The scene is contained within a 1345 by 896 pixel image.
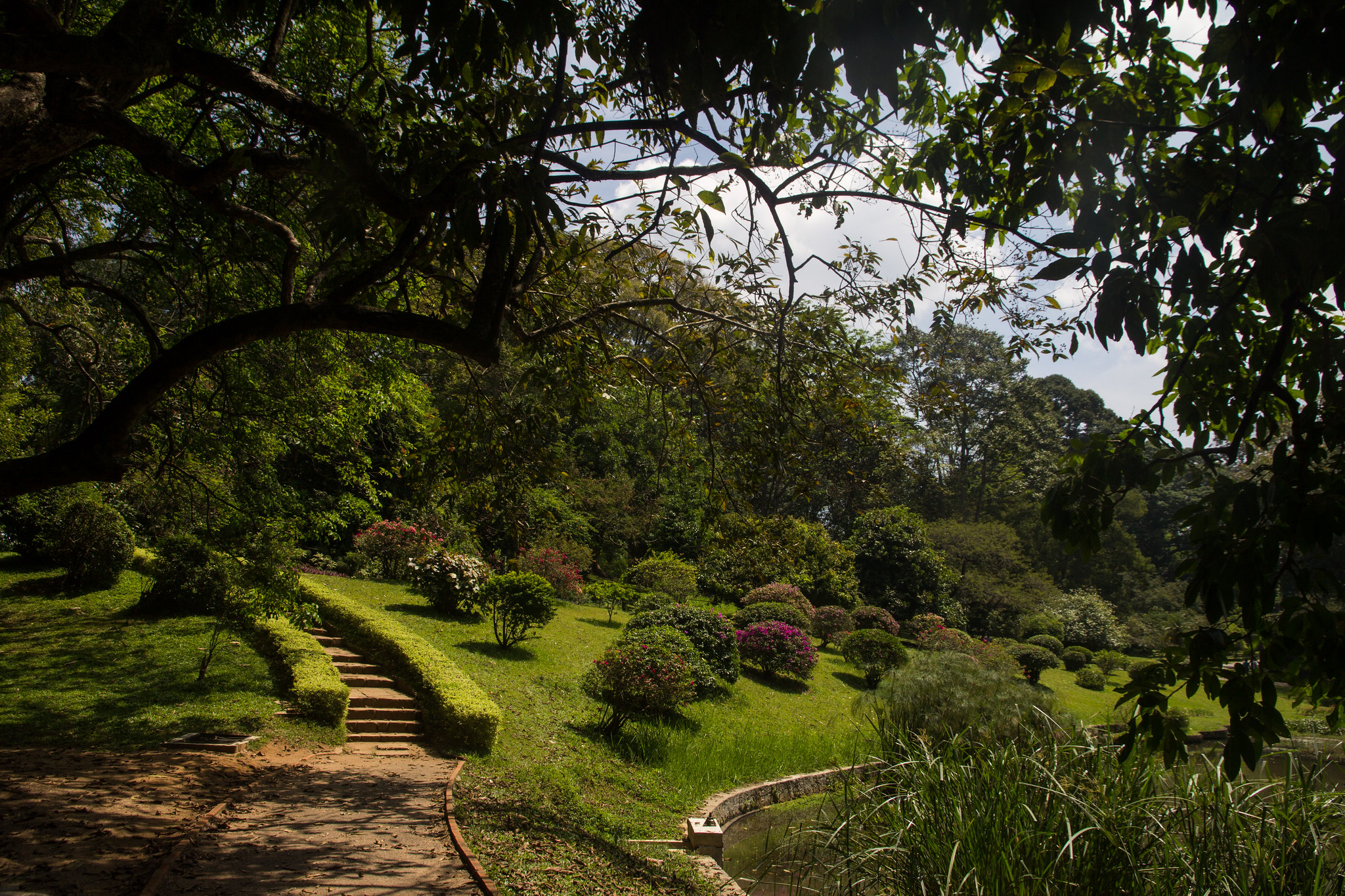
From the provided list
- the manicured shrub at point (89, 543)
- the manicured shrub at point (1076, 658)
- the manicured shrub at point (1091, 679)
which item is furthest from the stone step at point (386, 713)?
the manicured shrub at point (1076, 658)

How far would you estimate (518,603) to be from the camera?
1158 centimetres

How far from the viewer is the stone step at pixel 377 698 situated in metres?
8.37

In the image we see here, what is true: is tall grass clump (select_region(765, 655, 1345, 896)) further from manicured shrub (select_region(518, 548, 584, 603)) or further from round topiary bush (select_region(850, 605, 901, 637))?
round topiary bush (select_region(850, 605, 901, 637))

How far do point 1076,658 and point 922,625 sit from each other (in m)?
6.11

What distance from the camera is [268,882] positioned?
4086mm

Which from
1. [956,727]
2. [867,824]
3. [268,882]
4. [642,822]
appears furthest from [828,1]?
[956,727]

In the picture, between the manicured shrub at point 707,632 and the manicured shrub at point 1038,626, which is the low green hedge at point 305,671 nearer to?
the manicured shrub at point 707,632

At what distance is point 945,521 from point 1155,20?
27.0 metres

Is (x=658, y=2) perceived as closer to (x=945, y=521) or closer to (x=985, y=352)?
(x=945, y=521)

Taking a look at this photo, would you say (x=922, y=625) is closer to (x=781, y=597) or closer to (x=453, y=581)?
(x=781, y=597)

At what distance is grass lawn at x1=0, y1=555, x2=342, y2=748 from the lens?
679 cm

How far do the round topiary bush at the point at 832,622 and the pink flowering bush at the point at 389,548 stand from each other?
404 inches

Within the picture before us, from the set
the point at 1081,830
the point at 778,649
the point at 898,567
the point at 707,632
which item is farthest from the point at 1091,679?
the point at 1081,830

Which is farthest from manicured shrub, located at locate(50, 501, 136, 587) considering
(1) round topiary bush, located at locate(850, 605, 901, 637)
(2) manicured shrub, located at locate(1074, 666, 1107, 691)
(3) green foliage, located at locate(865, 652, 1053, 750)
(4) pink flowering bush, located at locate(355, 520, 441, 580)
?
(2) manicured shrub, located at locate(1074, 666, 1107, 691)
